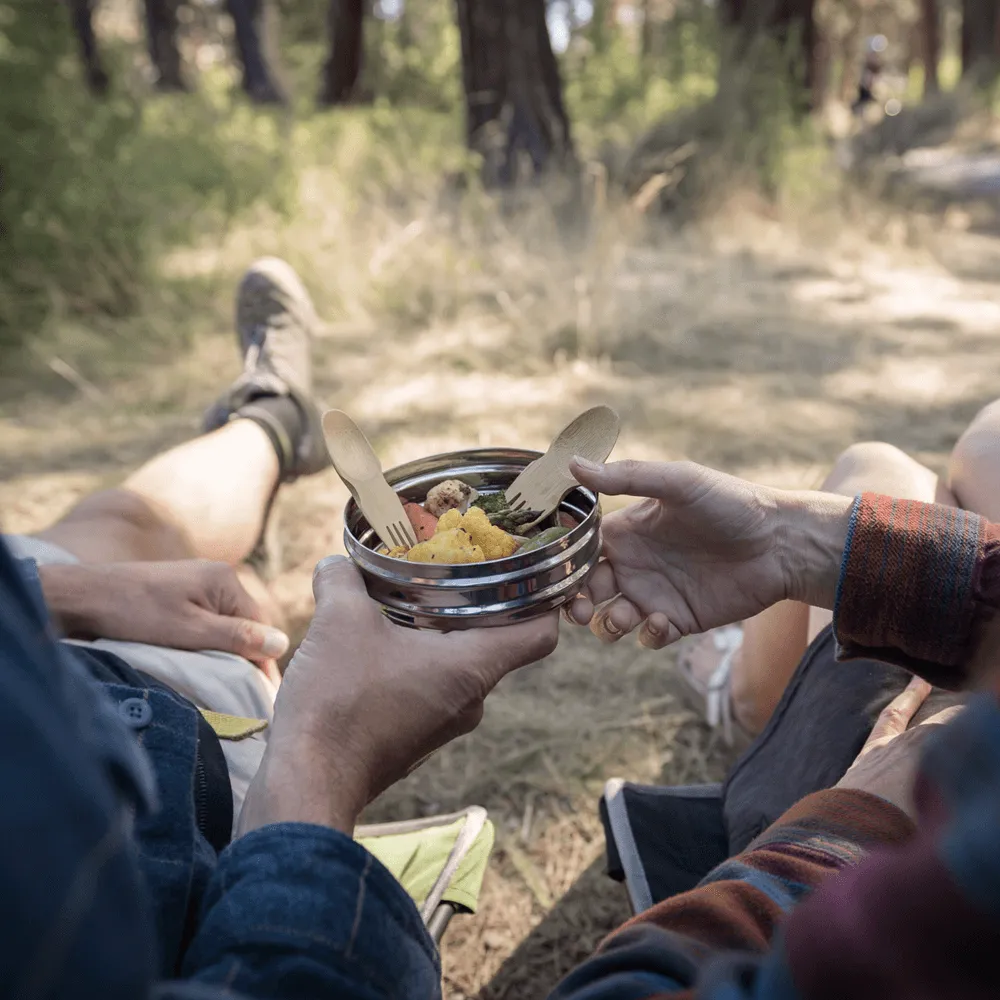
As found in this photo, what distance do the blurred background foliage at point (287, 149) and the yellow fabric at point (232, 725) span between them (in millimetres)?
3549

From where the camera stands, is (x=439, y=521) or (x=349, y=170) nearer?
(x=439, y=521)

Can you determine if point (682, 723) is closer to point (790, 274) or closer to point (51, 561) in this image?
point (51, 561)

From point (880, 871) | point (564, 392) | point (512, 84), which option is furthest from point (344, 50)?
point (880, 871)

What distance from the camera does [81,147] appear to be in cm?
449

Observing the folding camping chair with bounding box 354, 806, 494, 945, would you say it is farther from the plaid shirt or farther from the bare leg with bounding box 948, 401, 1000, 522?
the bare leg with bounding box 948, 401, 1000, 522

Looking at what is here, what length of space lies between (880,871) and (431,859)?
1.09m

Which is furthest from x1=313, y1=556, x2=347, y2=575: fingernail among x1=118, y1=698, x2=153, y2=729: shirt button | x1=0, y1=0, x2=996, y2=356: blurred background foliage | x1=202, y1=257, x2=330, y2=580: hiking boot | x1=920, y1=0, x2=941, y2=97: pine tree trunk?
x1=920, y1=0, x2=941, y2=97: pine tree trunk

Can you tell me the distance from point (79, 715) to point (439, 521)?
2.18ft

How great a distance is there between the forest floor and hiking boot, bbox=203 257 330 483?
0.29 meters

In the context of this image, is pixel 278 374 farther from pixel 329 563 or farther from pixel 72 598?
pixel 329 563

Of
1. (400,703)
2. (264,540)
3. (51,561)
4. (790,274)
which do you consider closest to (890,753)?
(400,703)

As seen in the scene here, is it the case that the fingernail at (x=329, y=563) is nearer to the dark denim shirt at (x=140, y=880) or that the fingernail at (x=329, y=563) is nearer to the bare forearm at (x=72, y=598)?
the dark denim shirt at (x=140, y=880)

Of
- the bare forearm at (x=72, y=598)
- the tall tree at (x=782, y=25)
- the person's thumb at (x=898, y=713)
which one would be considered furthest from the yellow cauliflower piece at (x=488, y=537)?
the tall tree at (x=782, y=25)

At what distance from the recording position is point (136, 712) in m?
1.05
